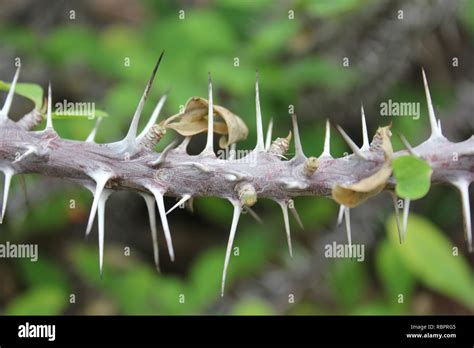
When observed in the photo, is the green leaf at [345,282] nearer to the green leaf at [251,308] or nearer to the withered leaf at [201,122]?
the green leaf at [251,308]

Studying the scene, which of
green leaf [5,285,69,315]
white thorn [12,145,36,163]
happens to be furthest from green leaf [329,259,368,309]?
white thorn [12,145,36,163]

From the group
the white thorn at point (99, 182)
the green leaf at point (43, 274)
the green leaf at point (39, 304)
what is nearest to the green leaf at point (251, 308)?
the green leaf at point (39, 304)

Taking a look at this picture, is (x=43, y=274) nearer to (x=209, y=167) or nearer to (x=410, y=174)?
(x=209, y=167)

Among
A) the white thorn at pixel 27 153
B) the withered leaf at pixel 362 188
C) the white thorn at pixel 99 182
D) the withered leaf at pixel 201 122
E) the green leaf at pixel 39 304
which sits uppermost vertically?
the withered leaf at pixel 201 122

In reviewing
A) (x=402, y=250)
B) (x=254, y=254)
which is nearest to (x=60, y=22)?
(x=254, y=254)

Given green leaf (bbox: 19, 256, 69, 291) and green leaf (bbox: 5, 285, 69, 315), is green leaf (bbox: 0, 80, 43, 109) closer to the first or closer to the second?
green leaf (bbox: 5, 285, 69, 315)

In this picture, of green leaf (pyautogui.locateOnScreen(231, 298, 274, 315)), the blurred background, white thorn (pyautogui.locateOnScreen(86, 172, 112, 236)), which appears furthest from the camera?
the blurred background

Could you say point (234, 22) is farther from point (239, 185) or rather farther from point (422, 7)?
point (239, 185)
